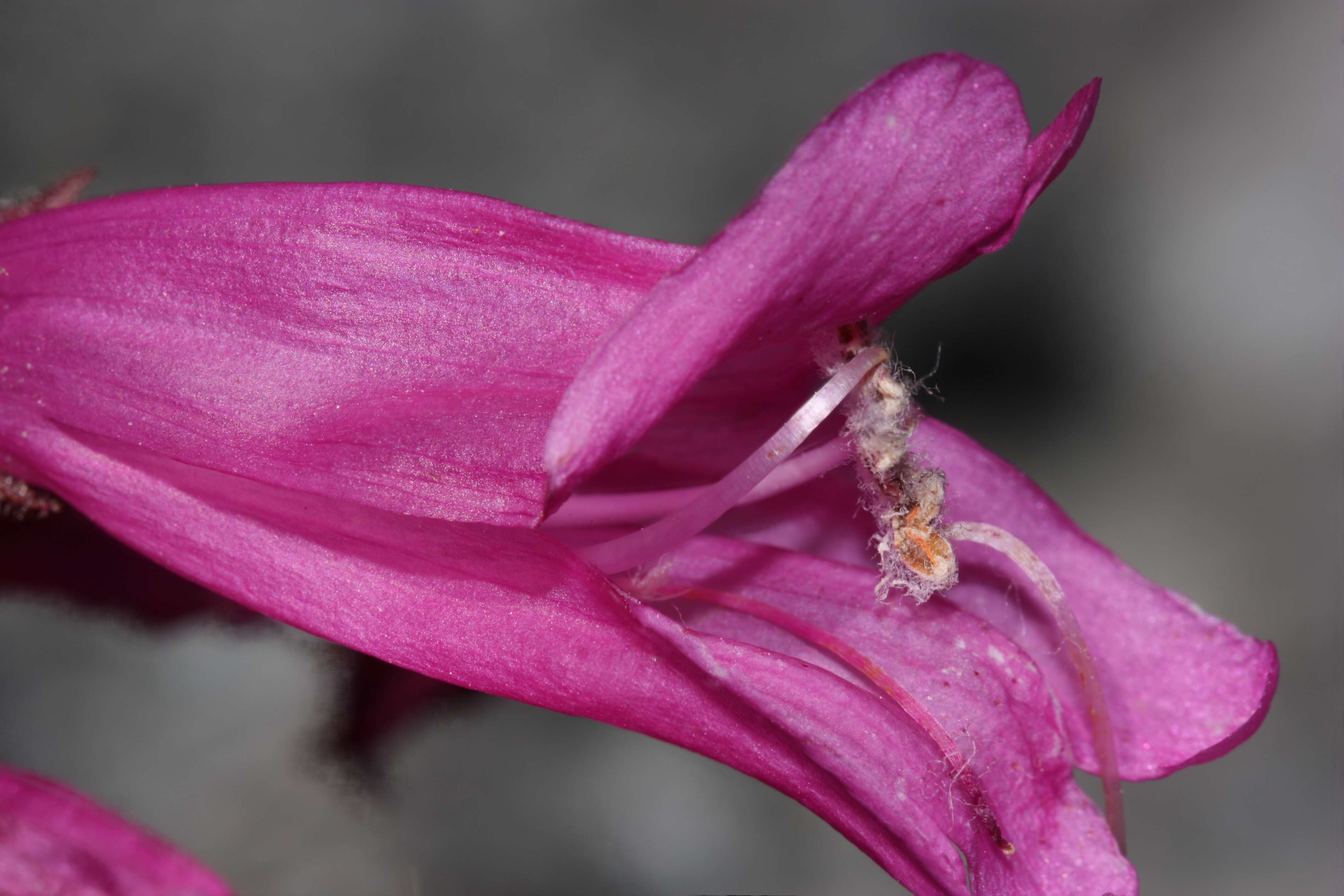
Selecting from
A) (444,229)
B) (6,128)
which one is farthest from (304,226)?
(6,128)

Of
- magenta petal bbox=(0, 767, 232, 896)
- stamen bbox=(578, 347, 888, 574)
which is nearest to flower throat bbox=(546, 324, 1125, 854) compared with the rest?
stamen bbox=(578, 347, 888, 574)

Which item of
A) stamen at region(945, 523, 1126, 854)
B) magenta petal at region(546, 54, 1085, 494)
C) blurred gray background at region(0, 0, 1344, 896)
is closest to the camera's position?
magenta petal at region(546, 54, 1085, 494)

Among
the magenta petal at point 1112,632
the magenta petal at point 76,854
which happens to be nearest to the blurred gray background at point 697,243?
the magenta petal at point 76,854

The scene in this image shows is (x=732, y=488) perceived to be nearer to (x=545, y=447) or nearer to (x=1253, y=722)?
(x=545, y=447)

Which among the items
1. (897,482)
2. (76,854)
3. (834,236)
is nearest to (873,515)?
(897,482)

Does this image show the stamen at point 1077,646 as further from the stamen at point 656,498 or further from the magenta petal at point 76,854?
the magenta petal at point 76,854

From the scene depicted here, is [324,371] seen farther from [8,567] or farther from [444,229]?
[8,567]

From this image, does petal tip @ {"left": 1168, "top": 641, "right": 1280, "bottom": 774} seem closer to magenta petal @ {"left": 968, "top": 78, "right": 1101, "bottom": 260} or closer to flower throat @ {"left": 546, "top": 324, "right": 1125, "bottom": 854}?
flower throat @ {"left": 546, "top": 324, "right": 1125, "bottom": 854}
